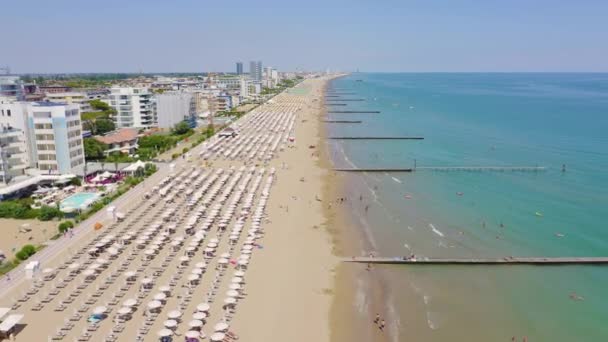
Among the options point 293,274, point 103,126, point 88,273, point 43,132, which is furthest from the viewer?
point 103,126

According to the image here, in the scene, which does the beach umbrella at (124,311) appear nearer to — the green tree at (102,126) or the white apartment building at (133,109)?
the green tree at (102,126)

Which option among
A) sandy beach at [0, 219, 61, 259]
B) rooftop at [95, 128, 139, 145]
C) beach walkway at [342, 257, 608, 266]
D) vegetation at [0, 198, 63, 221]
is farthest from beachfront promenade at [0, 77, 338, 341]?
rooftop at [95, 128, 139, 145]

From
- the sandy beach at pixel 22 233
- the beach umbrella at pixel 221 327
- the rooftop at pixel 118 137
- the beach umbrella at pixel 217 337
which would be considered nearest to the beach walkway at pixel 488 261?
the beach umbrella at pixel 221 327

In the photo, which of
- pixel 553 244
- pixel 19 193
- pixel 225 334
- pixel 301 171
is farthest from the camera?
pixel 301 171

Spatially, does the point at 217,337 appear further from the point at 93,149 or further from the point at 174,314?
the point at 93,149

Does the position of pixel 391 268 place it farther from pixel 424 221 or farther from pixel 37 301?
pixel 37 301

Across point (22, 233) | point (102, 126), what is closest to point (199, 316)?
point (22, 233)

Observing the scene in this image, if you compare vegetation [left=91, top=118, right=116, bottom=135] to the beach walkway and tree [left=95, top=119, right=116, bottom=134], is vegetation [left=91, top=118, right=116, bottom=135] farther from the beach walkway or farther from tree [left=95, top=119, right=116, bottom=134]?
the beach walkway

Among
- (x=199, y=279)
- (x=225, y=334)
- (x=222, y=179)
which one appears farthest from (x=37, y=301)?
(x=222, y=179)
